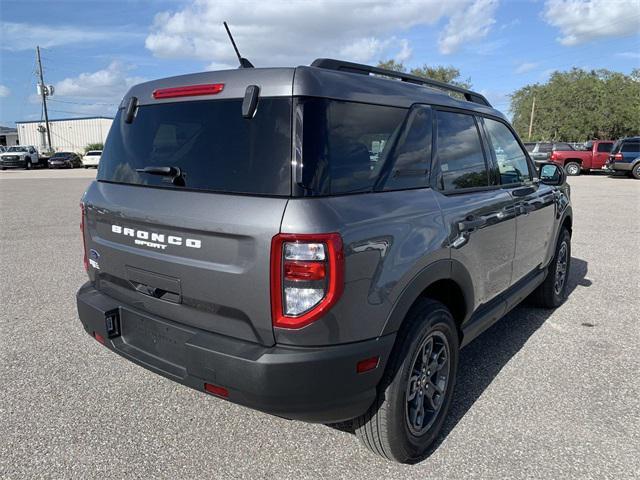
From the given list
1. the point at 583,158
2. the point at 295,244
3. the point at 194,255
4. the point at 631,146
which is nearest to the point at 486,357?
the point at 295,244

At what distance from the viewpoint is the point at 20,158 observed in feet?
123

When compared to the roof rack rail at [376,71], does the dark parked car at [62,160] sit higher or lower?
lower

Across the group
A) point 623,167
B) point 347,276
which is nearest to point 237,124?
point 347,276

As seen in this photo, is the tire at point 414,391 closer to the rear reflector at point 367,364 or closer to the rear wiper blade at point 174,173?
the rear reflector at point 367,364

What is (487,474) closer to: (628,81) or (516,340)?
(516,340)

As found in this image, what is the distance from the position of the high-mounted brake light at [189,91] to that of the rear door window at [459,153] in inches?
49.9

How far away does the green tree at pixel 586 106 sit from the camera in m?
47.8

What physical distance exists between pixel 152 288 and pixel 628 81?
2426 inches

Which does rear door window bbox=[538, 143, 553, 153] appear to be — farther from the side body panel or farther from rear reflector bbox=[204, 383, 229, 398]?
rear reflector bbox=[204, 383, 229, 398]

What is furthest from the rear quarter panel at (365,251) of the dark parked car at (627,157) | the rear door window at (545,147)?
the rear door window at (545,147)

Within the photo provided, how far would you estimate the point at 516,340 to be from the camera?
4062 millimetres

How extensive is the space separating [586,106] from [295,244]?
182ft

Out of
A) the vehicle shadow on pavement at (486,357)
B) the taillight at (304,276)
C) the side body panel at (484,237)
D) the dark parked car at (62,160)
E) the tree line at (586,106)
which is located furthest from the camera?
the tree line at (586,106)

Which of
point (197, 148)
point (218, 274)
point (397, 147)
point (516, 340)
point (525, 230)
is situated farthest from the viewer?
point (516, 340)
